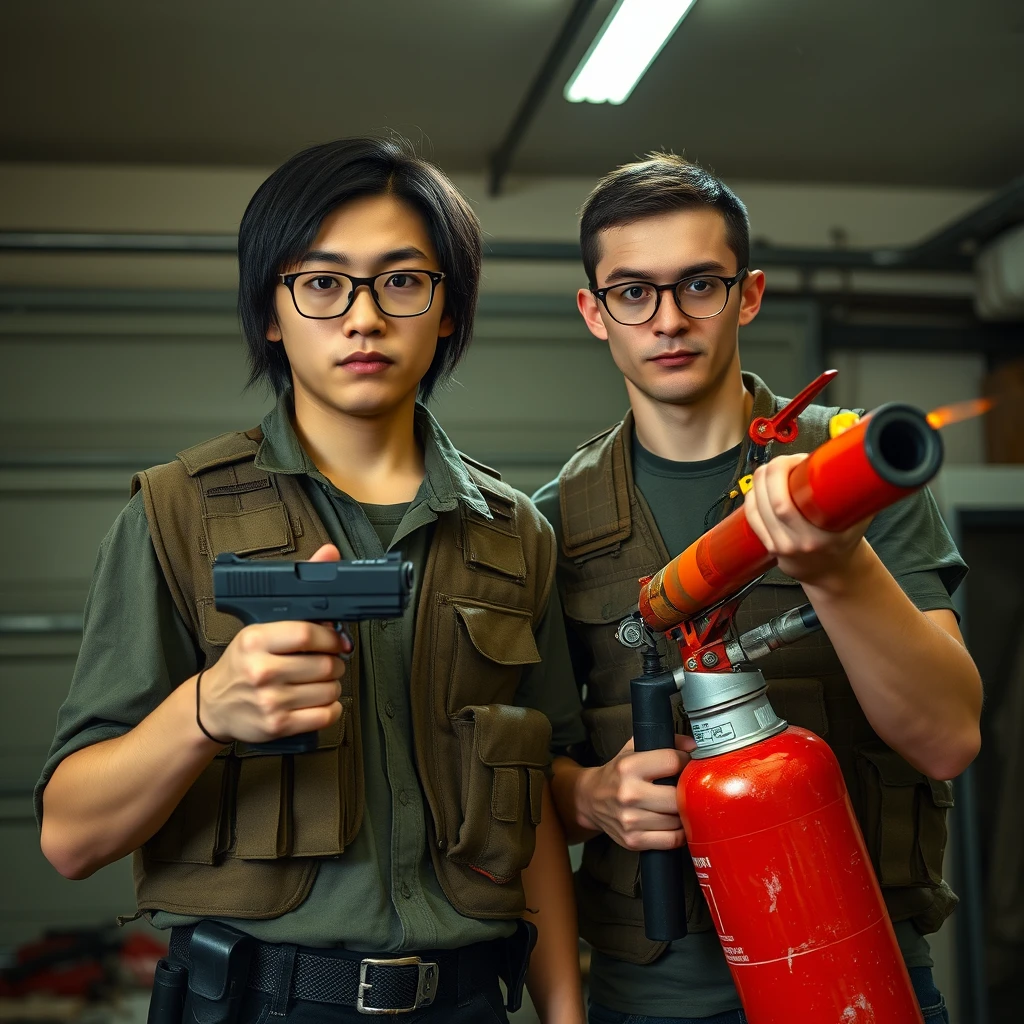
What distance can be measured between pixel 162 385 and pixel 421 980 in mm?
3756

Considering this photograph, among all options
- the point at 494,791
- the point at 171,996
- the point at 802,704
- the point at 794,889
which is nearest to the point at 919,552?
the point at 802,704

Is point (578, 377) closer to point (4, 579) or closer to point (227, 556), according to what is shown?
point (4, 579)

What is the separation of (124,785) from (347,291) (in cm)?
67

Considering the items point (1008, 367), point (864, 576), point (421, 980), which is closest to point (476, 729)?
point (421, 980)

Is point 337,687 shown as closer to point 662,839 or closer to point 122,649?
point 122,649

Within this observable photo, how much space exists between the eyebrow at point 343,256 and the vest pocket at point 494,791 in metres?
0.60

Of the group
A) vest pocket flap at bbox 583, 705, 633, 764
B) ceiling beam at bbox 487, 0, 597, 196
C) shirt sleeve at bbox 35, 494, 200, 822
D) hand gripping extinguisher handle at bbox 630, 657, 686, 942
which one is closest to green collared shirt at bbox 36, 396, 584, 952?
shirt sleeve at bbox 35, 494, 200, 822

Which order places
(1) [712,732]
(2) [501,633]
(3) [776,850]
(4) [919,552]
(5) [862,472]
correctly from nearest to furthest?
(5) [862,472] < (3) [776,850] < (1) [712,732] < (2) [501,633] < (4) [919,552]

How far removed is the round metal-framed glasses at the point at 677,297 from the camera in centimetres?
174

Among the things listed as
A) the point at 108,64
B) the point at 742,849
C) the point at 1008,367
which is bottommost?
the point at 742,849

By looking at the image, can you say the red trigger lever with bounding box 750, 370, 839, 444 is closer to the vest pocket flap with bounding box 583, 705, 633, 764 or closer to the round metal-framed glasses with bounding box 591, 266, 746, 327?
the round metal-framed glasses with bounding box 591, 266, 746, 327

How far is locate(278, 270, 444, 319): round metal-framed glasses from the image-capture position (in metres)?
1.42

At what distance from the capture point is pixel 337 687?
1180 mm

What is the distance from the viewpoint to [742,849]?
1267 millimetres
